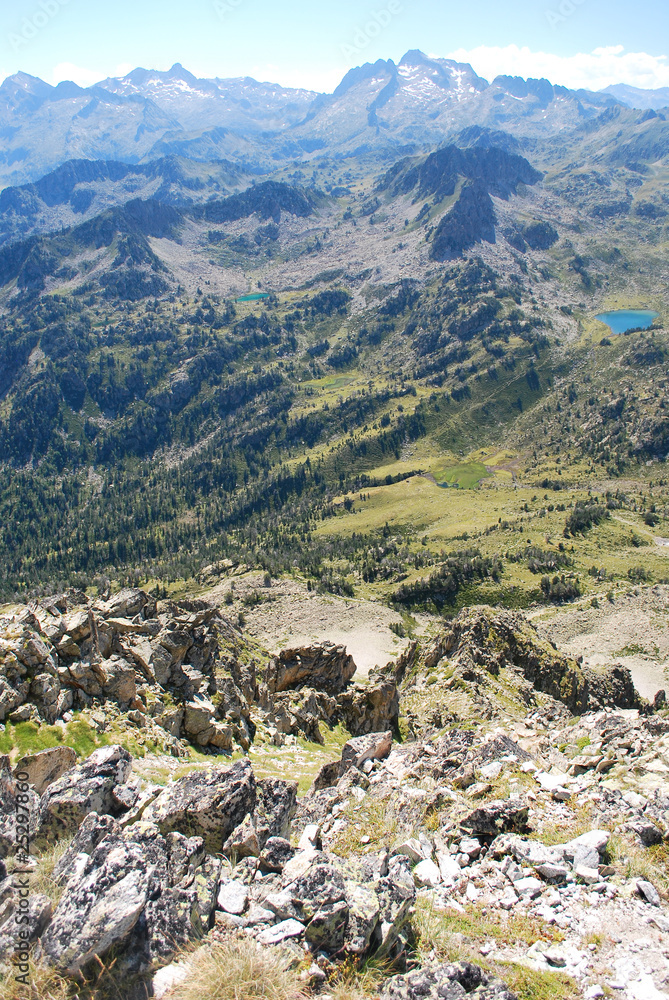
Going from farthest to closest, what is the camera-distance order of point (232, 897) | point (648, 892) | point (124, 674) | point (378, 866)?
point (124, 674), point (378, 866), point (648, 892), point (232, 897)

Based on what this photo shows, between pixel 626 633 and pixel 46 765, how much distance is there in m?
126

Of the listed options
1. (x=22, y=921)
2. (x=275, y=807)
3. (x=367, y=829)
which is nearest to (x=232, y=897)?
(x=22, y=921)

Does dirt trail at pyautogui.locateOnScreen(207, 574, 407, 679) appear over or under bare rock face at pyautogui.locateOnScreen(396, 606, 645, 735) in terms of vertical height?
under

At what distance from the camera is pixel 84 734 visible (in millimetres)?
26172

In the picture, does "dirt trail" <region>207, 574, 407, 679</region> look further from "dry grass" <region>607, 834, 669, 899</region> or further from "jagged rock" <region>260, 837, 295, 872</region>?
"jagged rock" <region>260, 837, 295, 872</region>

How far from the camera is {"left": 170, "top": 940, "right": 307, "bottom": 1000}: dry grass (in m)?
8.62

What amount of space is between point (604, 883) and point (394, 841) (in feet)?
21.0

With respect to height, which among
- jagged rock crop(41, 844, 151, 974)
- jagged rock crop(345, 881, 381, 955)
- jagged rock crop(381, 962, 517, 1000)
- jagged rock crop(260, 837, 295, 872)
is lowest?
jagged rock crop(260, 837, 295, 872)

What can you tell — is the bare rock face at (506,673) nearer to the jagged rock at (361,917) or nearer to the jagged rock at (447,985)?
the jagged rock at (361,917)

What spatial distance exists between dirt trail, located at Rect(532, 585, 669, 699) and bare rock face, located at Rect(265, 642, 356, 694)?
68.1 metres

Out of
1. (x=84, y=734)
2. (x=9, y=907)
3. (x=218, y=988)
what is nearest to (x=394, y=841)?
(x=218, y=988)

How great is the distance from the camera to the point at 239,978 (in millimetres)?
8797

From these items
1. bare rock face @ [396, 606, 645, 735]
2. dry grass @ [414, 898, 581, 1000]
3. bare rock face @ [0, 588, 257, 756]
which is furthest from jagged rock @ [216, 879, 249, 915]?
bare rock face @ [396, 606, 645, 735]

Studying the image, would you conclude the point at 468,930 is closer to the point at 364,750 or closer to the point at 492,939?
the point at 492,939
